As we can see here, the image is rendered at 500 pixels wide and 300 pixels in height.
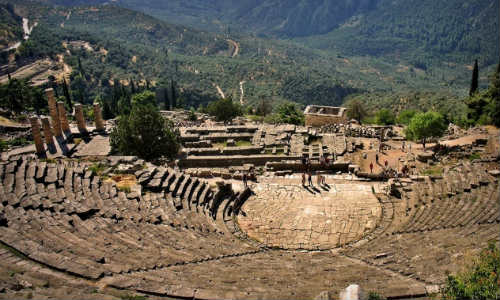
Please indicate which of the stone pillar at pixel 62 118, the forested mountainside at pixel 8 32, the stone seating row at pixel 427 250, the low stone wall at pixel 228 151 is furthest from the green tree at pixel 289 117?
the forested mountainside at pixel 8 32

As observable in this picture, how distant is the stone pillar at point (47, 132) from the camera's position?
31969 millimetres

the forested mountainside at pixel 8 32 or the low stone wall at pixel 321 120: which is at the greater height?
the forested mountainside at pixel 8 32

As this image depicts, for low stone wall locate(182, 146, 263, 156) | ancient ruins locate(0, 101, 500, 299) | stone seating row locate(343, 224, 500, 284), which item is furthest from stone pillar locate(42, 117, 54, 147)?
stone seating row locate(343, 224, 500, 284)

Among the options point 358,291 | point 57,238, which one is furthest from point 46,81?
point 358,291

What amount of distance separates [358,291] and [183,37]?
19866 cm

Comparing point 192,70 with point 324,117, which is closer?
point 324,117

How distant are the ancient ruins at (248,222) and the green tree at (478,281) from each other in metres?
0.70

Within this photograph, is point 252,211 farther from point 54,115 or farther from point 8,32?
point 8,32

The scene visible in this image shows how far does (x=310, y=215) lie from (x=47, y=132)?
23.5m

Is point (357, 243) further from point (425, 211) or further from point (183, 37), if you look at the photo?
point (183, 37)

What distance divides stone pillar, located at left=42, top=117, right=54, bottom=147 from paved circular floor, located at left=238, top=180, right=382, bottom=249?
1890 cm

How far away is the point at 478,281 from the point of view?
34.0ft

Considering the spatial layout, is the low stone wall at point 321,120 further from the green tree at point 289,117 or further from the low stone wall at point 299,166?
the low stone wall at point 299,166

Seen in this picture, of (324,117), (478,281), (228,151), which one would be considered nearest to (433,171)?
(228,151)
